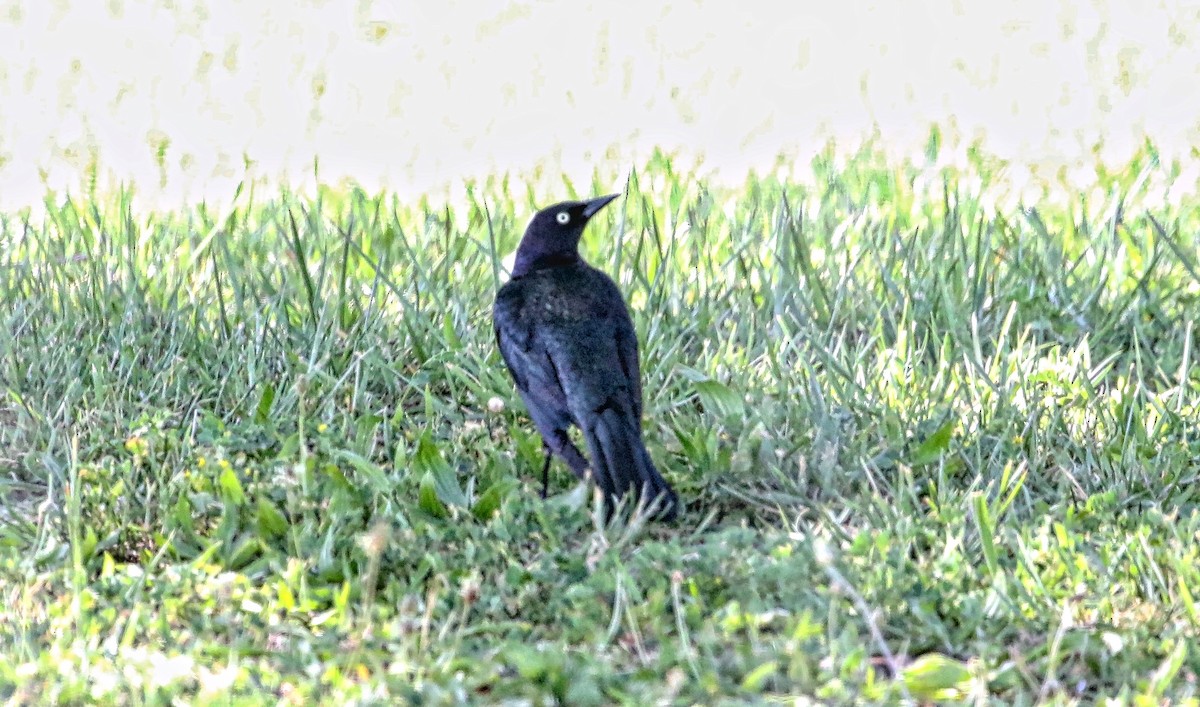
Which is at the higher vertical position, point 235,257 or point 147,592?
point 235,257

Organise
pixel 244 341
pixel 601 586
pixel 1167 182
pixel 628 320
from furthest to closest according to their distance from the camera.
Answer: pixel 1167 182 < pixel 244 341 < pixel 628 320 < pixel 601 586

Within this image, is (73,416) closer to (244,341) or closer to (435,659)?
(244,341)

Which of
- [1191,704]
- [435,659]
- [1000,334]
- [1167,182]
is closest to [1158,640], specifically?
[1191,704]

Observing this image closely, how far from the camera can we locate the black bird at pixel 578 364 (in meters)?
4.28

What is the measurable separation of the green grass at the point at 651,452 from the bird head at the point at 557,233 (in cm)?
33

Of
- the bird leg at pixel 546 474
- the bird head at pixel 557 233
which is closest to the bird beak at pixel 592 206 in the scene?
the bird head at pixel 557 233

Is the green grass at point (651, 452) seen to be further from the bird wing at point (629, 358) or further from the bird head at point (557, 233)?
the bird head at point (557, 233)

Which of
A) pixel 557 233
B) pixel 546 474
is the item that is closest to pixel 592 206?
pixel 557 233

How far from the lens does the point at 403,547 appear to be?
13.2 ft

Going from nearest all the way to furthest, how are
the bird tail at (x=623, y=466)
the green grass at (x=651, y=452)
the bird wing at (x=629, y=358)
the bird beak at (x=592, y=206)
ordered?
1. the green grass at (x=651, y=452)
2. the bird tail at (x=623, y=466)
3. the bird wing at (x=629, y=358)
4. the bird beak at (x=592, y=206)

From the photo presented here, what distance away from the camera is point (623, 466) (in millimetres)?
4258

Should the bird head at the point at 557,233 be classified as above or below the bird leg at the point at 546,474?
above

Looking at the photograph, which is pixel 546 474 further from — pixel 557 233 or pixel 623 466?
pixel 557 233

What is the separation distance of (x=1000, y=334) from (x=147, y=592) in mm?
2868
